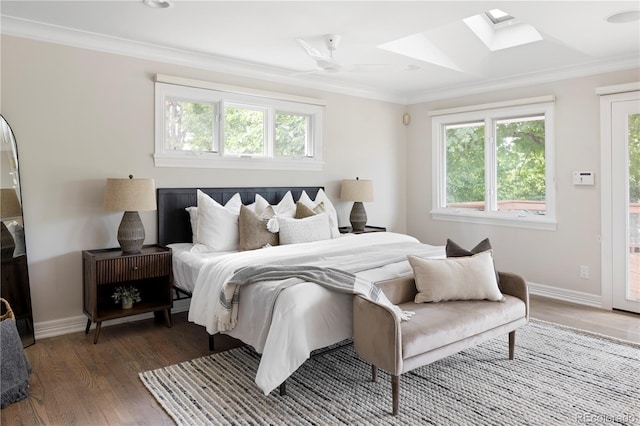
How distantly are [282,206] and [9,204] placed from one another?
7.34ft

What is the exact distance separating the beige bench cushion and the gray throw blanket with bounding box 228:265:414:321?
0.40ft

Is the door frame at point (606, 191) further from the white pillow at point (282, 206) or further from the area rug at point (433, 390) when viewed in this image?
the white pillow at point (282, 206)

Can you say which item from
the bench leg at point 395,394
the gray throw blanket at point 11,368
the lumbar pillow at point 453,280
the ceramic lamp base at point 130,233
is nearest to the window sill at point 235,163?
the ceramic lamp base at point 130,233

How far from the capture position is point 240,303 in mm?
2834

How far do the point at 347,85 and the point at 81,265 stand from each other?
11.2 ft

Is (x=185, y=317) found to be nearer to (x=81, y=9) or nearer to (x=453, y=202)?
(x=81, y=9)

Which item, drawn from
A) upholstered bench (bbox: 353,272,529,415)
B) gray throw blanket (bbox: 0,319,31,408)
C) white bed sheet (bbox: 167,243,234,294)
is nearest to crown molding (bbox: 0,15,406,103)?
white bed sheet (bbox: 167,243,234,294)

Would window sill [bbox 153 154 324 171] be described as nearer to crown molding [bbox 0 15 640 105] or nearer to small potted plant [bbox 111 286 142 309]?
crown molding [bbox 0 15 640 105]

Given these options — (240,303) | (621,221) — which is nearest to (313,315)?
(240,303)

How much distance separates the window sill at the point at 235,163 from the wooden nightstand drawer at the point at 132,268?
0.91m

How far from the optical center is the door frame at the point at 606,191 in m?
4.18

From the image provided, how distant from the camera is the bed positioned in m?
2.40

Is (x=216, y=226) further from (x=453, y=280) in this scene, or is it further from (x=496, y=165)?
(x=496, y=165)

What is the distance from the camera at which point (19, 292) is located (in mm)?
3238
